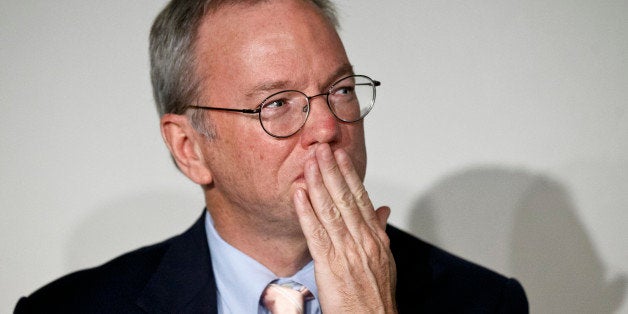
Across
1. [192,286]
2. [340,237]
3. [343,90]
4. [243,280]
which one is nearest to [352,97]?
[343,90]

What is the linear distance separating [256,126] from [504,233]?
4.42 feet

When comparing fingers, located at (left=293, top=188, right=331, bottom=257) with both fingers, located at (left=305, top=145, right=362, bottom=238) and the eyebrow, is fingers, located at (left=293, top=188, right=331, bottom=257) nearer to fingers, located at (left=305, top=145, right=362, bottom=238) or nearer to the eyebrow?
fingers, located at (left=305, top=145, right=362, bottom=238)

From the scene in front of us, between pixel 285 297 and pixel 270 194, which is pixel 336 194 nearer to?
pixel 270 194

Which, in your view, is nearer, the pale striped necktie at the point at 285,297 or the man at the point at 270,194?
the man at the point at 270,194

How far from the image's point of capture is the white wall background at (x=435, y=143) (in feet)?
9.28

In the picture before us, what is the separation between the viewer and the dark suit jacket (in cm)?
225

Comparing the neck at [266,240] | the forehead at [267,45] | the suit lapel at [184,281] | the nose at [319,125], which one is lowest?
the suit lapel at [184,281]

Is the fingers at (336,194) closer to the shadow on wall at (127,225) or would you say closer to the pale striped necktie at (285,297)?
the pale striped necktie at (285,297)

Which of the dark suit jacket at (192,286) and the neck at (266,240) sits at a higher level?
the neck at (266,240)

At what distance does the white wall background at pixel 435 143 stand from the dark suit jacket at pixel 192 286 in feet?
1.62

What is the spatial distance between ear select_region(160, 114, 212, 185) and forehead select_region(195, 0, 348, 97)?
194 millimetres

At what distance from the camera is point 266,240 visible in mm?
2178

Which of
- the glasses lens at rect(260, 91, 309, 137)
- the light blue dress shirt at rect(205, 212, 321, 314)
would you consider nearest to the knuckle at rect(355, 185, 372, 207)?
the glasses lens at rect(260, 91, 309, 137)

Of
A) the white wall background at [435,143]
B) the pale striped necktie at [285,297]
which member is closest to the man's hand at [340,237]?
the pale striped necktie at [285,297]
